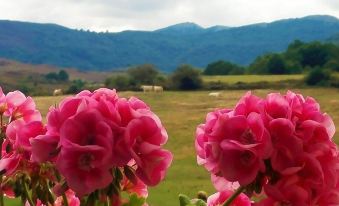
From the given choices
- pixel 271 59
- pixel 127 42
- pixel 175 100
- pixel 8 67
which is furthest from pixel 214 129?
pixel 127 42

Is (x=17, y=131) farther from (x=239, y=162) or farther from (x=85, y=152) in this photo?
(x=239, y=162)

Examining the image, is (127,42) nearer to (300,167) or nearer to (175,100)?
(175,100)

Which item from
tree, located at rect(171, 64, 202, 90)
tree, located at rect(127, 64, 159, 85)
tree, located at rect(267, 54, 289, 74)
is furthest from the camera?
tree, located at rect(267, 54, 289, 74)

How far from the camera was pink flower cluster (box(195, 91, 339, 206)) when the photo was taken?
899 millimetres

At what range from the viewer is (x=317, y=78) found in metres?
42.2

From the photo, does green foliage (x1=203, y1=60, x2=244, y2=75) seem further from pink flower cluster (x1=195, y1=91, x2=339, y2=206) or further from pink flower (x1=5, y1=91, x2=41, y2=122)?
pink flower cluster (x1=195, y1=91, x2=339, y2=206)

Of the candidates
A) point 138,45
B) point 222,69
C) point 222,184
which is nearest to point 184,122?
point 222,69

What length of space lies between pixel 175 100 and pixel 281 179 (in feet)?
124

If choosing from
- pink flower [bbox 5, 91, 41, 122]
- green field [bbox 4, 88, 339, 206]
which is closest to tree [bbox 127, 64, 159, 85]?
green field [bbox 4, 88, 339, 206]

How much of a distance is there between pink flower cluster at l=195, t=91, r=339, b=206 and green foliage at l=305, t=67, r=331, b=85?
4106 centimetres

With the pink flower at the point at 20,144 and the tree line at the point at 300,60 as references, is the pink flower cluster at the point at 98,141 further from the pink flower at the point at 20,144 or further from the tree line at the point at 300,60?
the tree line at the point at 300,60

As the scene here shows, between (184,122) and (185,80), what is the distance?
39.7ft

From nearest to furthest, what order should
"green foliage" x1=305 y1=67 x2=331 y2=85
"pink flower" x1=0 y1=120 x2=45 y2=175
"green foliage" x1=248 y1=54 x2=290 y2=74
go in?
"pink flower" x1=0 y1=120 x2=45 y2=175 < "green foliage" x1=305 y1=67 x2=331 y2=85 < "green foliage" x1=248 y1=54 x2=290 y2=74

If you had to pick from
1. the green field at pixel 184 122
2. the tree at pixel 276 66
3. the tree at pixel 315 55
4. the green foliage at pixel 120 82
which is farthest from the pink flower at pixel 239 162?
the tree at pixel 315 55
